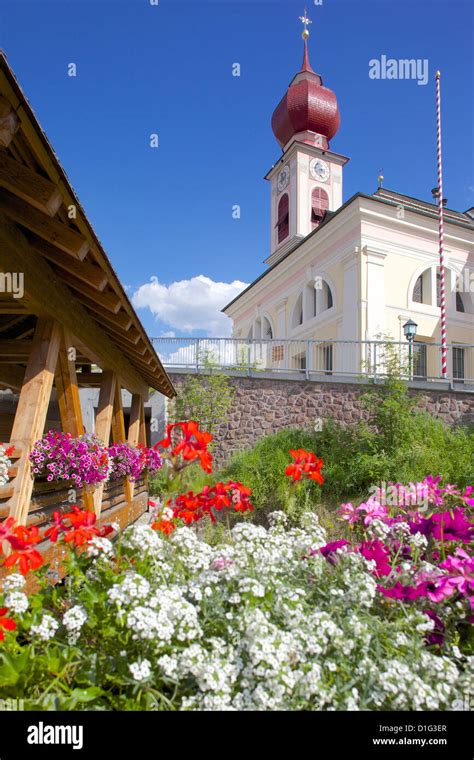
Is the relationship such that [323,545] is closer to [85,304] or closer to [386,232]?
[85,304]

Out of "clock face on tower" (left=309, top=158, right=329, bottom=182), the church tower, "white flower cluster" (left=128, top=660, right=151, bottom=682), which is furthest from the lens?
"clock face on tower" (left=309, top=158, right=329, bottom=182)

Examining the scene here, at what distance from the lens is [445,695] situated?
60.6 inches

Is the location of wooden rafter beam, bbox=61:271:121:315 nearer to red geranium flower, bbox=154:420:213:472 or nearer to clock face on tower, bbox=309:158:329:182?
red geranium flower, bbox=154:420:213:472

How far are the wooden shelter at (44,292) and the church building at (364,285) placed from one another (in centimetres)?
947

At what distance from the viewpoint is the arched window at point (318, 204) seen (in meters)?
25.0

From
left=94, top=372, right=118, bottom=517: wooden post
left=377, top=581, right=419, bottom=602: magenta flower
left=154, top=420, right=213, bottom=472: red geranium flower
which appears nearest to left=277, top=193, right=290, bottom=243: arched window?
left=94, top=372, right=118, bottom=517: wooden post

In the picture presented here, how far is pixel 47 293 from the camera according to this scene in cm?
388

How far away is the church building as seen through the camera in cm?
1703

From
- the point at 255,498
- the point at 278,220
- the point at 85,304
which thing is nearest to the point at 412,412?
the point at 255,498

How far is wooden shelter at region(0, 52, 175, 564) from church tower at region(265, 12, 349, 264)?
67.1ft

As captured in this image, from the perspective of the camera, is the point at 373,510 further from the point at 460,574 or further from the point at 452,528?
the point at 460,574

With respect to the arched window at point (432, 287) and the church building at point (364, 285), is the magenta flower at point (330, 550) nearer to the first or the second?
the church building at point (364, 285)

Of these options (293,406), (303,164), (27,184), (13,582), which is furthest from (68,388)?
(303,164)
